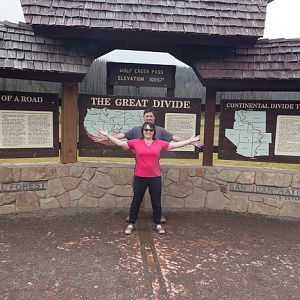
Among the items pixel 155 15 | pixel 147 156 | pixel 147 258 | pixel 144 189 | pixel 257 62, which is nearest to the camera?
pixel 147 258

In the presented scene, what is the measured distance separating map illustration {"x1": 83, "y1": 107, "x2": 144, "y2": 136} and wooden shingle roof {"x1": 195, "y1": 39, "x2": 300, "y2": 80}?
1.45 meters

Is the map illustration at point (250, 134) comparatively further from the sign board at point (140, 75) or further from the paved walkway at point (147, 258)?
the sign board at point (140, 75)

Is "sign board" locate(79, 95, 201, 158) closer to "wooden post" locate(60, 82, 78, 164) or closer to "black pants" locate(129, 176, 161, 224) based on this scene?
"wooden post" locate(60, 82, 78, 164)

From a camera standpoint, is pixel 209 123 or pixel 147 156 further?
pixel 209 123

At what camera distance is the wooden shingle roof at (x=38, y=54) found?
529 centimetres

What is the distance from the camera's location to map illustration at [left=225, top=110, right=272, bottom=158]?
6.17 meters

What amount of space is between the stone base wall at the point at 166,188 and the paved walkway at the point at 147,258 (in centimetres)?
30

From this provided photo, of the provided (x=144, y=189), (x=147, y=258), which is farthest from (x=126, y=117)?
(x=147, y=258)

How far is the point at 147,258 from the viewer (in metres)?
4.19

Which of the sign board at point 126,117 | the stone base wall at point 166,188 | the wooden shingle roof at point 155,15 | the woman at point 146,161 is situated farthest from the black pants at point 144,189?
the wooden shingle roof at point 155,15

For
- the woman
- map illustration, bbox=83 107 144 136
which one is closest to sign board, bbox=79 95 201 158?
map illustration, bbox=83 107 144 136

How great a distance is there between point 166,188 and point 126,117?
1.52m

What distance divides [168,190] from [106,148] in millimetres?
1398

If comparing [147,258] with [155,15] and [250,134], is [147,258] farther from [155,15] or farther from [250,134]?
[155,15]
